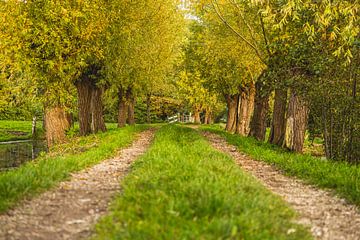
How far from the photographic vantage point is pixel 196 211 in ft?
19.9

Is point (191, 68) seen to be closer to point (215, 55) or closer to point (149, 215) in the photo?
point (215, 55)

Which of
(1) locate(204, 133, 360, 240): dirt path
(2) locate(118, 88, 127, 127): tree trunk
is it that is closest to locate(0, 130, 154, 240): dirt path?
(1) locate(204, 133, 360, 240): dirt path

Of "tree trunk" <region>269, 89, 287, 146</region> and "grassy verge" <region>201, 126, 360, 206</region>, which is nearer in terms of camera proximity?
"grassy verge" <region>201, 126, 360, 206</region>

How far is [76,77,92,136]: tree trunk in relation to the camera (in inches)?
1006

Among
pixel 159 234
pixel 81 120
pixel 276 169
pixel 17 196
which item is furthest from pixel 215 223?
pixel 81 120

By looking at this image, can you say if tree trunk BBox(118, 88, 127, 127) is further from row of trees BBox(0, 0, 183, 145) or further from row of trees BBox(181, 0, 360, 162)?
row of trees BBox(181, 0, 360, 162)

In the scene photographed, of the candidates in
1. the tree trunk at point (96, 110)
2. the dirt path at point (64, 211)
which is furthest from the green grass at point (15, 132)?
the dirt path at point (64, 211)

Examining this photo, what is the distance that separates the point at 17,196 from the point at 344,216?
5.80 metres

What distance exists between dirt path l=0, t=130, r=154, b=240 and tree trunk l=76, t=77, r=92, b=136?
53.1 feet

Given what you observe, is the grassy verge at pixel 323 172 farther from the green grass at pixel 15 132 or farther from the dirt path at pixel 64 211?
the green grass at pixel 15 132

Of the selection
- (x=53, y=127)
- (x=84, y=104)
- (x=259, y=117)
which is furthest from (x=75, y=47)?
(x=259, y=117)

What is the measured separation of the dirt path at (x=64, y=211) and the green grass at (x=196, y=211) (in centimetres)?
35

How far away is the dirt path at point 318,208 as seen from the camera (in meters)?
6.50

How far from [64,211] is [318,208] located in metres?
4.65
